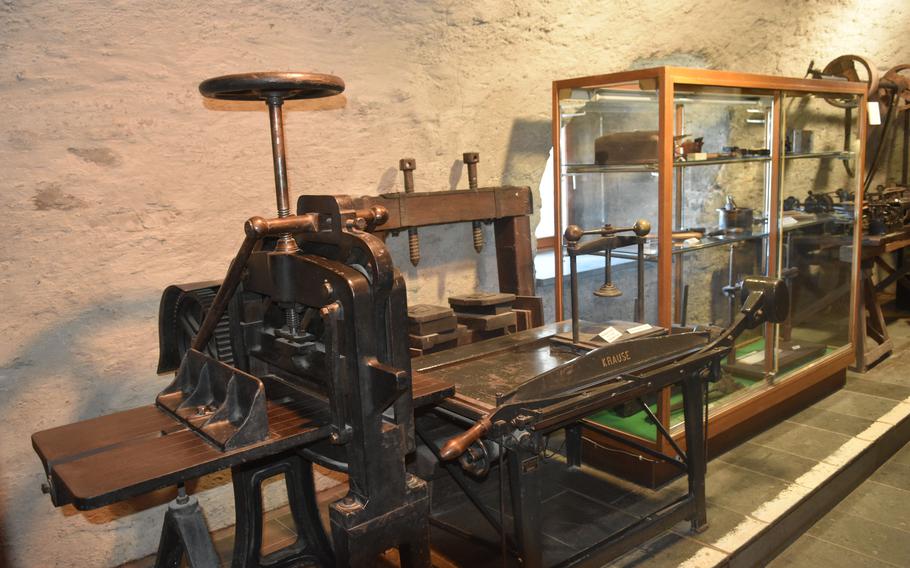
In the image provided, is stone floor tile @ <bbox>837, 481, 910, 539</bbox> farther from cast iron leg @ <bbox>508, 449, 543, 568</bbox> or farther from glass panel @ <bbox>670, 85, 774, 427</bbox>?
cast iron leg @ <bbox>508, 449, 543, 568</bbox>

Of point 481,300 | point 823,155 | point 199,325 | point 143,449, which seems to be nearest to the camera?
point 143,449

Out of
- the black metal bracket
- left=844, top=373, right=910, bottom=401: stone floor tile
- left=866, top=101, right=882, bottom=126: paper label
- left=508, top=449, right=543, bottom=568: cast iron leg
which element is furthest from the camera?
left=866, top=101, right=882, bottom=126: paper label

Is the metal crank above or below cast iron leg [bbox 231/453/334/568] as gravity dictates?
above

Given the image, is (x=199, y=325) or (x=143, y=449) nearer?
(x=143, y=449)

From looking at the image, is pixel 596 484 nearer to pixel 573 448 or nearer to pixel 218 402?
pixel 573 448

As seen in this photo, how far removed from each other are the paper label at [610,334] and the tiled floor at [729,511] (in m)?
0.79

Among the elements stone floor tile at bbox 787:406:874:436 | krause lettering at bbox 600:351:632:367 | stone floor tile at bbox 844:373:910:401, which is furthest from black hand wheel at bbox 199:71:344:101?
stone floor tile at bbox 844:373:910:401

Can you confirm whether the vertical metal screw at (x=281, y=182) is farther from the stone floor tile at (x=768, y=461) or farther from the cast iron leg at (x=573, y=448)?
the stone floor tile at (x=768, y=461)

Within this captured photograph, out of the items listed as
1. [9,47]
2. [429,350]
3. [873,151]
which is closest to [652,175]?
[429,350]

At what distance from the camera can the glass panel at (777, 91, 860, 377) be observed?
3822mm

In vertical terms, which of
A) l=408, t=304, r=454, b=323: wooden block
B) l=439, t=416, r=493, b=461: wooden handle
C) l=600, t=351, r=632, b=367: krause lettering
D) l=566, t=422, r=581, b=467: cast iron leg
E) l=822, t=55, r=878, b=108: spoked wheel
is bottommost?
l=566, t=422, r=581, b=467: cast iron leg

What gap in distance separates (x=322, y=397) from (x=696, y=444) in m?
1.60

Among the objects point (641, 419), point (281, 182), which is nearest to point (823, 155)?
point (641, 419)

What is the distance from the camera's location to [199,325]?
2.08 meters
